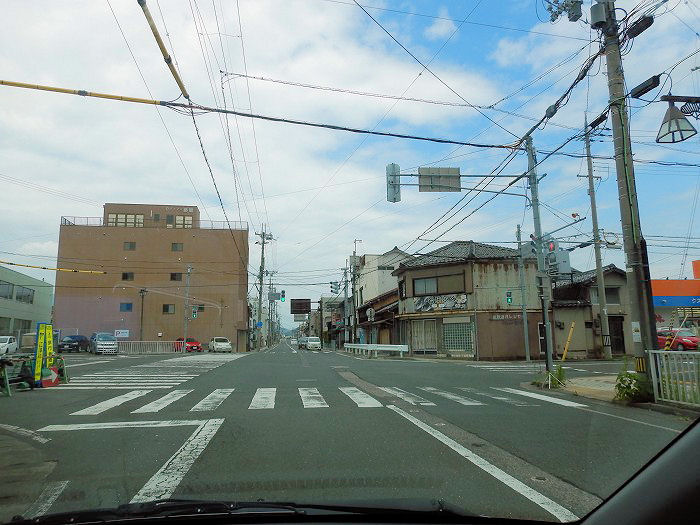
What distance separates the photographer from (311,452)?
6.32 metres

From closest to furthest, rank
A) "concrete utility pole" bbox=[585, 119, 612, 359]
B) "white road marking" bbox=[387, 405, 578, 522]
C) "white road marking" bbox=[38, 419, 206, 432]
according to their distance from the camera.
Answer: "white road marking" bbox=[387, 405, 578, 522] → "white road marking" bbox=[38, 419, 206, 432] → "concrete utility pole" bbox=[585, 119, 612, 359]

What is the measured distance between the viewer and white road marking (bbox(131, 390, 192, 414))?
9.91 m

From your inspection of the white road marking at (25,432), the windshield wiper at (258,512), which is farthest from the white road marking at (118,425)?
the windshield wiper at (258,512)

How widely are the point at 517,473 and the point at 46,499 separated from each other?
4.69m

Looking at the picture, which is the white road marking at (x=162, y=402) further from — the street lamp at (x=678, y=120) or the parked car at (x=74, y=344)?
the parked car at (x=74, y=344)

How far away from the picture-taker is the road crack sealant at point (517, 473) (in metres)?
4.46

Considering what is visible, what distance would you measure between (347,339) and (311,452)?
6561cm

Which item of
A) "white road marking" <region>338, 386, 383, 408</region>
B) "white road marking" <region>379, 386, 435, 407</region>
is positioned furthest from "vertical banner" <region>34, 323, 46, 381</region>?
"white road marking" <region>379, 386, 435, 407</region>

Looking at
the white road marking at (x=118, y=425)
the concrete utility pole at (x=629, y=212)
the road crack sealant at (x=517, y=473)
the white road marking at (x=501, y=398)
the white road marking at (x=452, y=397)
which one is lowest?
the road crack sealant at (x=517, y=473)

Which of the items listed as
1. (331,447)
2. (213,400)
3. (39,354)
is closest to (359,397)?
(213,400)

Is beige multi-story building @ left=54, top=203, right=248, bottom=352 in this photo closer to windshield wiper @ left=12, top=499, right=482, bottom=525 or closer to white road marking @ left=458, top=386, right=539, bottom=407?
white road marking @ left=458, top=386, right=539, bottom=407

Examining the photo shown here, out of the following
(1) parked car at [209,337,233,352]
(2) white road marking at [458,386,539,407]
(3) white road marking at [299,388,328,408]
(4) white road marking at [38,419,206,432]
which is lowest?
(2) white road marking at [458,386,539,407]

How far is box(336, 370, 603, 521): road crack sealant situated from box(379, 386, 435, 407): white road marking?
197 centimetres

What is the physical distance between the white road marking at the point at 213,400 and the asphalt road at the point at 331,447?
0.05 metres
